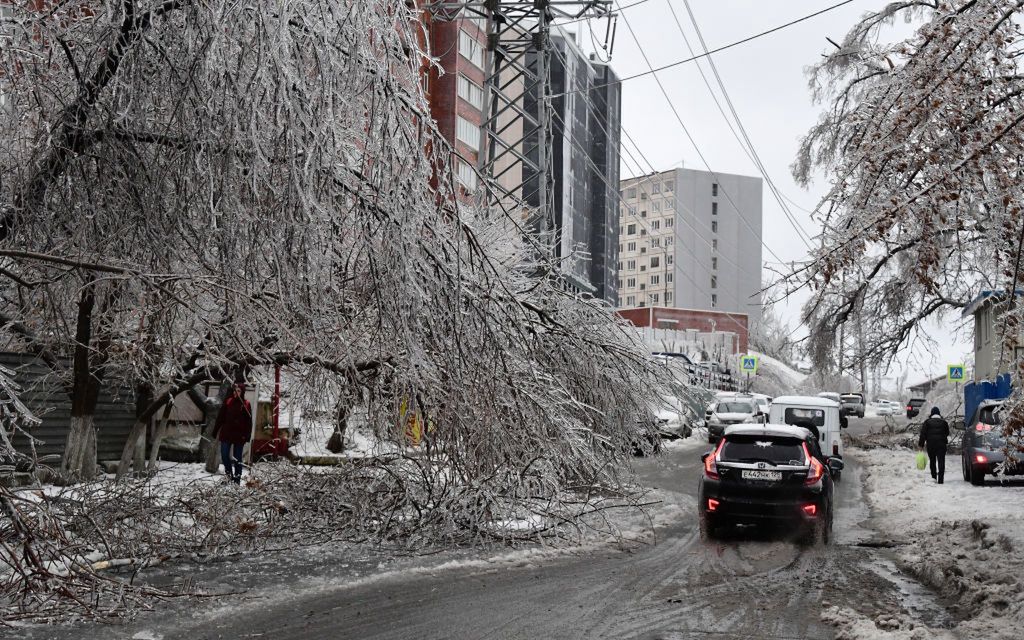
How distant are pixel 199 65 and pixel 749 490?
868 cm

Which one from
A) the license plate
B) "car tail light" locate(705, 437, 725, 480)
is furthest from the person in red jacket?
the license plate

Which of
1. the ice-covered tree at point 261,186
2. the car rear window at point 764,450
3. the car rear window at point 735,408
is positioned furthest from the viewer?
the car rear window at point 735,408

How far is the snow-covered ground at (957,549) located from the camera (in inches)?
291

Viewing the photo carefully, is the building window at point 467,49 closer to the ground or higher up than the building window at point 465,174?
higher up

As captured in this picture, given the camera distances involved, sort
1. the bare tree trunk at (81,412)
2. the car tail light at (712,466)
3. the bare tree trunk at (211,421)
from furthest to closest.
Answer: the bare tree trunk at (211,421), the car tail light at (712,466), the bare tree trunk at (81,412)

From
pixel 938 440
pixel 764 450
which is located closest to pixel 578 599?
pixel 764 450

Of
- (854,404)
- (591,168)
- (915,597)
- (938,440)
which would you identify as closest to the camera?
(915,597)

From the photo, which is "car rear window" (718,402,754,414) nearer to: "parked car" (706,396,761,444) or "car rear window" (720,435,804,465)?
"parked car" (706,396,761,444)

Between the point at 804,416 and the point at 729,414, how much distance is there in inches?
474

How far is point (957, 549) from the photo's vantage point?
1148cm

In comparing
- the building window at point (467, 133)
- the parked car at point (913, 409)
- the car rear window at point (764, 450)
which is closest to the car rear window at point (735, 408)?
the building window at point (467, 133)

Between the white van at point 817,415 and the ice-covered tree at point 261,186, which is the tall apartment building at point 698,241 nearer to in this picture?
the white van at point 817,415

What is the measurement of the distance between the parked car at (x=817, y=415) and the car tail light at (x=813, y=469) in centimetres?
1271

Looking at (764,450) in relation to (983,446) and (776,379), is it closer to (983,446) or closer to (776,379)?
(983,446)
